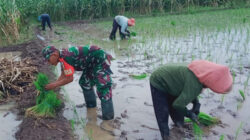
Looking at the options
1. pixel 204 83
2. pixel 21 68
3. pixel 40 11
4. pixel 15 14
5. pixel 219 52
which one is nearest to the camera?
pixel 204 83

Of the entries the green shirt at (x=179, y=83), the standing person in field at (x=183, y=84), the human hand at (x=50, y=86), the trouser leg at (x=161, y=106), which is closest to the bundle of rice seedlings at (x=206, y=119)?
the standing person in field at (x=183, y=84)

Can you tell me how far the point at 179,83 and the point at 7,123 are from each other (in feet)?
8.53

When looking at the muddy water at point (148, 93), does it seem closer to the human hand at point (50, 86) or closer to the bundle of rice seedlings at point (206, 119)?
the bundle of rice seedlings at point (206, 119)

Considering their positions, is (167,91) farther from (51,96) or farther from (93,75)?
(51,96)

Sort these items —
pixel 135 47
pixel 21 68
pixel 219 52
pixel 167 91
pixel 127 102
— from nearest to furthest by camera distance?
pixel 167 91 < pixel 127 102 < pixel 21 68 < pixel 219 52 < pixel 135 47

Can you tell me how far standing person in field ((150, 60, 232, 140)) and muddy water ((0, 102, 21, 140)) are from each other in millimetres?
1974

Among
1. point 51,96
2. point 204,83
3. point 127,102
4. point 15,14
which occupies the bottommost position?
point 127,102

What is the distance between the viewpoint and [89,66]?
3424 mm

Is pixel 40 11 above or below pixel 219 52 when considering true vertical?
above

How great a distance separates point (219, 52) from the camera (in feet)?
20.3

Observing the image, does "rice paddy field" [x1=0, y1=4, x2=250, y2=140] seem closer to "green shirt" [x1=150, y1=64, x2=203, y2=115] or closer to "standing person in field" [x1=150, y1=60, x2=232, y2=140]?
"standing person in field" [x1=150, y1=60, x2=232, y2=140]

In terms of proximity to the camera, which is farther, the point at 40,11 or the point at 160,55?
the point at 40,11

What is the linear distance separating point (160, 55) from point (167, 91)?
375 centimetres

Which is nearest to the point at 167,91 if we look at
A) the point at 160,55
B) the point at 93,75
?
the point at 93,75
